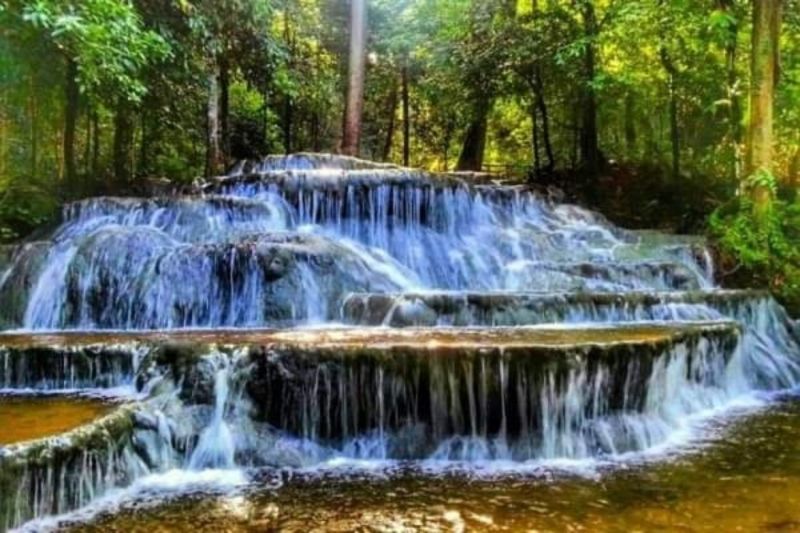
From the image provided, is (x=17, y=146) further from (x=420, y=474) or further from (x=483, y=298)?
(x=420, y=474)

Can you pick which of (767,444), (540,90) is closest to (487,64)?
(540,90)

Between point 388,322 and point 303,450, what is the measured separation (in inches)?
80.4

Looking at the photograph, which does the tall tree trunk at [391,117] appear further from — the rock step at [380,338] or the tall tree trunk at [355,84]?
the rock step at [380,338]

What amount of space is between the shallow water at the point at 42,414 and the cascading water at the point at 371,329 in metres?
0.29

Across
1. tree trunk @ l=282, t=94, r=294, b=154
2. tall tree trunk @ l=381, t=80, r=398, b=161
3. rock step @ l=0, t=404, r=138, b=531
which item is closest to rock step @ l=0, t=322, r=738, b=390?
rock step @ l=0, t=404, r=138, b=531

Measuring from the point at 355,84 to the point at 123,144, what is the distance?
5.52 m

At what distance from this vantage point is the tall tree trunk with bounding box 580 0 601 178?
13570 mm

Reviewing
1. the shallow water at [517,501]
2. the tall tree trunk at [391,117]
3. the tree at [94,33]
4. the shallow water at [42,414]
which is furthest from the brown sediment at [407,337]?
the tall tree trunk at [391,117]

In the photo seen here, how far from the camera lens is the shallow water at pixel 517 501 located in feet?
12.6

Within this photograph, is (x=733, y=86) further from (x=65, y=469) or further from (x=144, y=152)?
(x=144, y=152)

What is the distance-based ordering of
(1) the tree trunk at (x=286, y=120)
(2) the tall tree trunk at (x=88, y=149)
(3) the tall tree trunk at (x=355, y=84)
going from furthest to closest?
(1) the tree trunk at (x=286, y=120), (3) the tall tree trunk at (x=355, y=84), (2) the tall tree trunk at (x=88, y=149)

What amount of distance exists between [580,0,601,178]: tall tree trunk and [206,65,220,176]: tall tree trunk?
22.4 ft

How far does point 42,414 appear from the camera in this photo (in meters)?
4.64

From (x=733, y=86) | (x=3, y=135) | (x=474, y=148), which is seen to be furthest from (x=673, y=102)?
(x=3, y=135)
